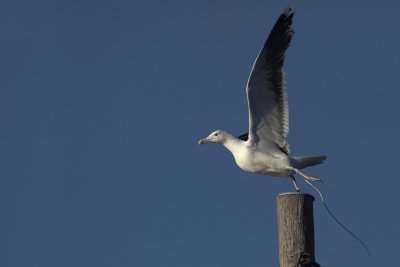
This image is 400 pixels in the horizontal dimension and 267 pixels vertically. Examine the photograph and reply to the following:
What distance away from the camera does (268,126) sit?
35.0 feet

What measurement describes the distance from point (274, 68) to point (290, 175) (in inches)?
70.7

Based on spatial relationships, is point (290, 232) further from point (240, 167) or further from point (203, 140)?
point (203, 140)

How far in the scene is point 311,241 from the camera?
20.5 feet

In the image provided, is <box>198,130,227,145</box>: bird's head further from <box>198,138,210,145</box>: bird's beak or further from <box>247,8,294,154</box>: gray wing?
<box>247,8,294,154</box>: gray wing

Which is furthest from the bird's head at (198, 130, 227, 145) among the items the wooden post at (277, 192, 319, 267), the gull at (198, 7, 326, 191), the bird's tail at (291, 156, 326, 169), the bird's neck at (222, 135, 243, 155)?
the wooden post at (277, 192, 319, 267)

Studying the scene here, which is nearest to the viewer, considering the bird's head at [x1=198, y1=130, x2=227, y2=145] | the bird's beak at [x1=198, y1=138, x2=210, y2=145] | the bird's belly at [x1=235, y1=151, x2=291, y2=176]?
the bird's belly at [x1=235, y1=151, x2=291, y2=176]

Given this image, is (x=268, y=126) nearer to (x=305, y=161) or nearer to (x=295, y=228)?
(x=305, y=161)

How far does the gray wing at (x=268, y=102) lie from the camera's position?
1059 cm

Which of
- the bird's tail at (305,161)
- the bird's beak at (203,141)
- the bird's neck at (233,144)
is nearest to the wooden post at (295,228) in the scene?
the bird's tail at (305,161)

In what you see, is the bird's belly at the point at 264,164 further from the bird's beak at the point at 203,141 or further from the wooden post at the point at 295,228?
the wooden post at the point at 295,228

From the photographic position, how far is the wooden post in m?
6.15

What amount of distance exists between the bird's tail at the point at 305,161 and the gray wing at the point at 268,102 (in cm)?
49

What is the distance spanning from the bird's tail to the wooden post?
360 centimetres

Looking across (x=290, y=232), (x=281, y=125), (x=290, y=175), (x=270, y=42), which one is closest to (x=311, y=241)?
(x=290, y=232)
